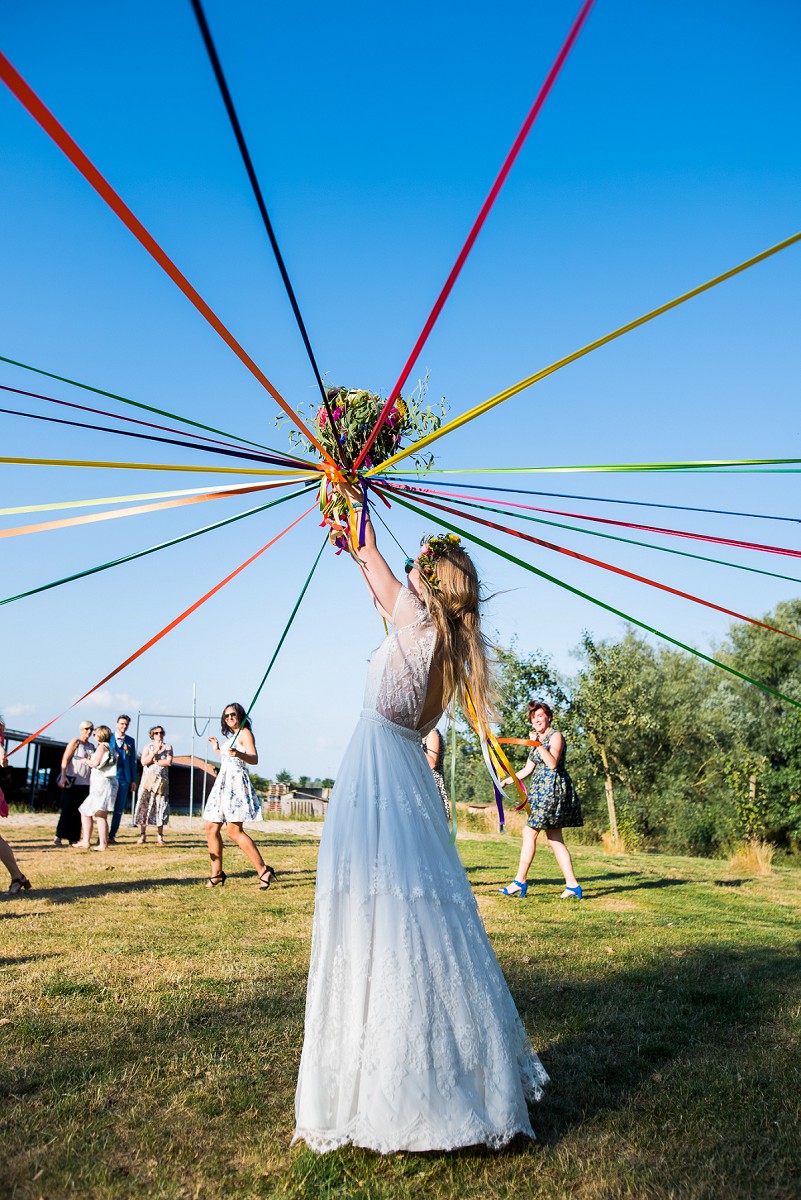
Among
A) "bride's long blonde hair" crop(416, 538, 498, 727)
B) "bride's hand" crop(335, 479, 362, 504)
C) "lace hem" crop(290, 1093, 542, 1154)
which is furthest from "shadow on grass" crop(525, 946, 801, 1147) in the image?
"bride's hand" crop(335, 479, 362, 504)

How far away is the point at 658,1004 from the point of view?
4.60 m

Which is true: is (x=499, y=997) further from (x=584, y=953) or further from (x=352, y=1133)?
(x=584, y=953)

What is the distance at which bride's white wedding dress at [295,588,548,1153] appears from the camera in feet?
8.75

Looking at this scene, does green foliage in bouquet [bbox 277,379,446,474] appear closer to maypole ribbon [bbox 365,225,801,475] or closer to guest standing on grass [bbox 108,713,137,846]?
maypole ribbon [bbox 365,225,801,475]

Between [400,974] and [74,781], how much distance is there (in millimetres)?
10486

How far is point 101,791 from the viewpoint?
11.7 m

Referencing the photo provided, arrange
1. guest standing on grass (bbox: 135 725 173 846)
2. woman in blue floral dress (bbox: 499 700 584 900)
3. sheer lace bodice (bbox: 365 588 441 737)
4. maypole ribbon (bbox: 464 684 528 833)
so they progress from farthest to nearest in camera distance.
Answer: guest standing on grass (bbox: 135 725 173 846), woman in blue floral dress (bbox: 499 700 584 900), maypole ribbon (bbox: 464 684 528 833), sheer lace bodice (bbox: 365 588 441 737)

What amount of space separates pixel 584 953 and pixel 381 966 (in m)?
3.49

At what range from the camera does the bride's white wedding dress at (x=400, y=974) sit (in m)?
2.67

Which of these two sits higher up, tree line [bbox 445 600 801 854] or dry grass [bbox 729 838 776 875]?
tree line [bbox 445 600 801 854]

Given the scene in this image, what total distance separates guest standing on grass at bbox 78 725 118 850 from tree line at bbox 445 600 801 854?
13913mm

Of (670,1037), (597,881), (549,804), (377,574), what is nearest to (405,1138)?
(377,574)

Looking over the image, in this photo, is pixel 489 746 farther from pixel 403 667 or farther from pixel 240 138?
pixel 240 138

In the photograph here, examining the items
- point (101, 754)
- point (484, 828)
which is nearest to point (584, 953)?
point (101, 754)
